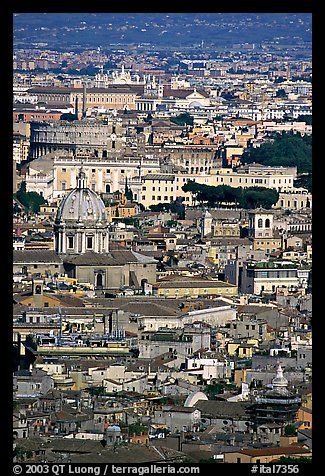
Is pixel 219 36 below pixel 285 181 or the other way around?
the other way around

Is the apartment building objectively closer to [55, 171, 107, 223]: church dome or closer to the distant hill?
[55, 171, 107, 223]: church dome

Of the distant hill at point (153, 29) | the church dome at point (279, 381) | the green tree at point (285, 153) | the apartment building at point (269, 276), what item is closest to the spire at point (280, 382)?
the church dome at point (279, 381)

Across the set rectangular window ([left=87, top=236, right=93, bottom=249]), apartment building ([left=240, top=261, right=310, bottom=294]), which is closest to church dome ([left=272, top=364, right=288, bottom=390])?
apartment building ([left=240, top=261, right=310, bottom=294])

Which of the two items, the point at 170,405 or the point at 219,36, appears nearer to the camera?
the point at 170,405

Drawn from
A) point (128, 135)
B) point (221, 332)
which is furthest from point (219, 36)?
point (221, 332)
